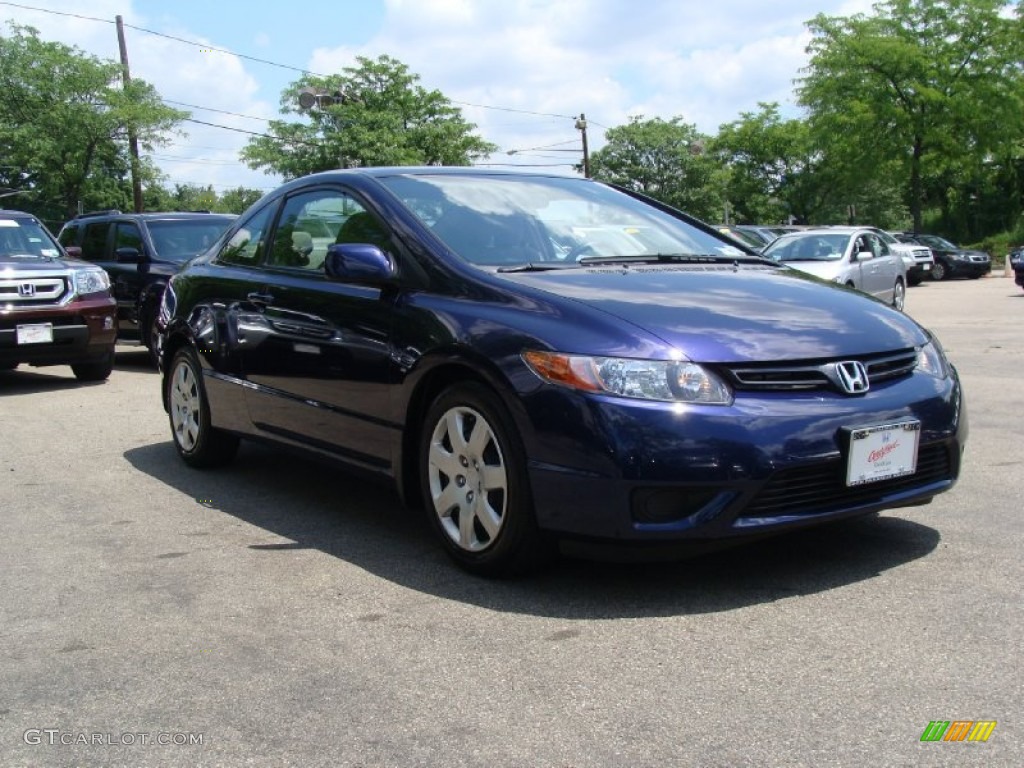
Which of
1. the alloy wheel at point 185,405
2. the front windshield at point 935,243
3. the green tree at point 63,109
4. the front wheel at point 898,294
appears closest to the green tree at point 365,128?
the green tree at point 63,109

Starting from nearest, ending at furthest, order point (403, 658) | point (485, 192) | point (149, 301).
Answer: point (403, 658)
point (485, 192)
point (149, 301)

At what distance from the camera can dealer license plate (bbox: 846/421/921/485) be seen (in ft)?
12.0

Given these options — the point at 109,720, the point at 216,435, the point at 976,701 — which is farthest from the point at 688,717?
the point at 216,435

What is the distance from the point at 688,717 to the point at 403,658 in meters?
0.93

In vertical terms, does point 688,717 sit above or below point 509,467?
below

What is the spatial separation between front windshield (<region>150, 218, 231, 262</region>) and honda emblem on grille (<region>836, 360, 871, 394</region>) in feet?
30.5

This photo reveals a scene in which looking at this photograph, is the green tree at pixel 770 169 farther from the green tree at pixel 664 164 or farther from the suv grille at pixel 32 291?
the suv grille at pixel 32 291

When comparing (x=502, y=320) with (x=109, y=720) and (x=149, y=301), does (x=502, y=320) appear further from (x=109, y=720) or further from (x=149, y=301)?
(x=149, y=301)

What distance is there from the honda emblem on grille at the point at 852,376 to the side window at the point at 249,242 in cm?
308

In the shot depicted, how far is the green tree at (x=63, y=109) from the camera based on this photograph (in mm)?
37000

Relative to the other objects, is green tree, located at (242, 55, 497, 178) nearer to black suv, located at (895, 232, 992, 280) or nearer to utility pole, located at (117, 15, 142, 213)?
utility pole, located at (117, 15, 142, 213)

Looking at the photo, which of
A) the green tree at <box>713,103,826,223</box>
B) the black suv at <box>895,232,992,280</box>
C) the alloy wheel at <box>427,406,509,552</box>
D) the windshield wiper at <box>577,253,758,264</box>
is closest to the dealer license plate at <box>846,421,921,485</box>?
the alloy wheel at <box>427,406,509,552</box>

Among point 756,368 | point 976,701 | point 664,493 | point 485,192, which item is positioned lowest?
point 976,701

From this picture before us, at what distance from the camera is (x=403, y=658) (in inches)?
131
